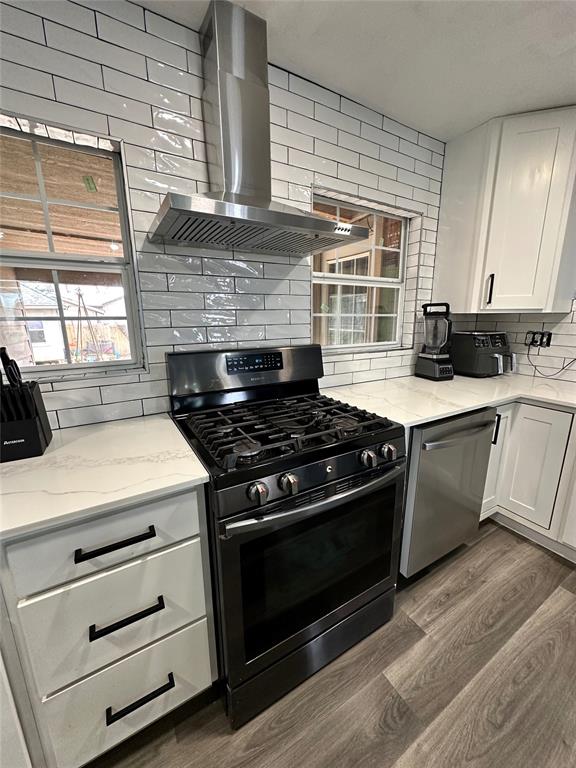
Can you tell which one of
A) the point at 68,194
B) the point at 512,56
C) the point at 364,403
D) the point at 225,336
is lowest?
the point at 364,403

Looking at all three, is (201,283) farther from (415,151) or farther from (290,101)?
(415,151)

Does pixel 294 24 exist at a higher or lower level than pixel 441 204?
higher

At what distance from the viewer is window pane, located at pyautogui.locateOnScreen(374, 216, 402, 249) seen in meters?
2.14

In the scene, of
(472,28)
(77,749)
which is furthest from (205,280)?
(77,749)

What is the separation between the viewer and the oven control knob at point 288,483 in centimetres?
93

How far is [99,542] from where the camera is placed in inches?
31.4

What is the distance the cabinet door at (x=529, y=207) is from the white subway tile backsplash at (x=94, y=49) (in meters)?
1.97

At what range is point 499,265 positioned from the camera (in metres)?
1.95

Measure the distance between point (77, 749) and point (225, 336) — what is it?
145 cm

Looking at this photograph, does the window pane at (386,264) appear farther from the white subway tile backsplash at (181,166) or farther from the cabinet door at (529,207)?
the white subway tile backsplash at (181,166)

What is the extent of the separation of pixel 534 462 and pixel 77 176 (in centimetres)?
264

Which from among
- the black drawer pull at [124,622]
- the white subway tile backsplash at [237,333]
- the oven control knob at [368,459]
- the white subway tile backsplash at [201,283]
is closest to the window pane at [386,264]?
the white subway tile backsplash at [237,333]

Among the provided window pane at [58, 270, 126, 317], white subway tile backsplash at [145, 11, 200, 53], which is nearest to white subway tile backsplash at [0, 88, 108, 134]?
white subway tile backsplash at [145, 11, 200, 53]

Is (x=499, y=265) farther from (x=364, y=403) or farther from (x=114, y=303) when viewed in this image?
(x=114, y=303)
